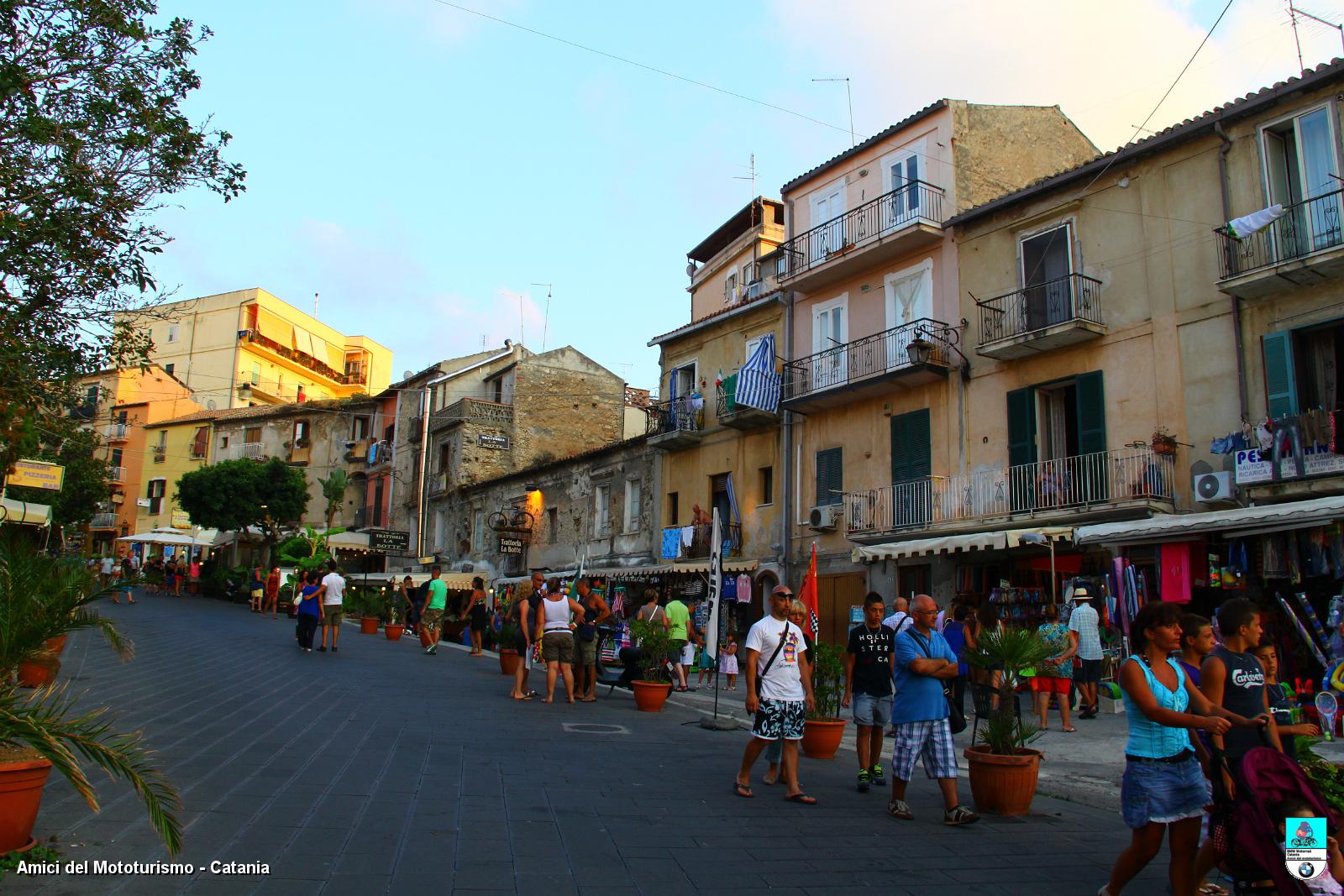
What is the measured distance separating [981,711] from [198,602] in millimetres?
36551

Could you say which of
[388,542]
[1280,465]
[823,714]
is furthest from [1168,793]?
[388,542]

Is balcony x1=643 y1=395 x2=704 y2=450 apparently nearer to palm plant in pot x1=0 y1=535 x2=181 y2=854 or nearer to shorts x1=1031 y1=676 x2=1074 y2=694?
shorts x1=1031 y1=676 x2=1074 y2=694

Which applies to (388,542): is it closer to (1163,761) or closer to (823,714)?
(823,714)

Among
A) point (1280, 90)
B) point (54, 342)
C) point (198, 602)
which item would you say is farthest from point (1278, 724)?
point (198, 602)

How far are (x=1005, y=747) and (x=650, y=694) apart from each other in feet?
22.3

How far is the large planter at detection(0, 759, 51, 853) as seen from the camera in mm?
4551

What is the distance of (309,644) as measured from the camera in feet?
64.8

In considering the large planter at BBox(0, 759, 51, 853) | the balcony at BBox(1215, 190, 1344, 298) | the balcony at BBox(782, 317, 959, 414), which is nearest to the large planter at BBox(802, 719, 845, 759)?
the large planter at BBox(0, 759, 51, 853)

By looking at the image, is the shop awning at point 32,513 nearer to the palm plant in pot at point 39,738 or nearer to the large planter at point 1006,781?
the palm plant in pot at point 39,738

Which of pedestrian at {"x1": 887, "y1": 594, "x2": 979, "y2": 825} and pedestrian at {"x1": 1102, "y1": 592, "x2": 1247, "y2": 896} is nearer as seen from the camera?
pedestrian at {"x1": 1102, "y1": 592, "x2": 1247, "y2": 896}

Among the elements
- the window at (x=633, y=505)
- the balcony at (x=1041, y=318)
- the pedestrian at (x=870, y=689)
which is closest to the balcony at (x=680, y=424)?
the window at (x=633, y=505)

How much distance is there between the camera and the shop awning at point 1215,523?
1301 cm

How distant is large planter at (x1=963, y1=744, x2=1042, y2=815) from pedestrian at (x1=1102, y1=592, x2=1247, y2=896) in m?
2.09

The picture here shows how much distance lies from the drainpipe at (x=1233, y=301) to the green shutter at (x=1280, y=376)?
1.40 ft
